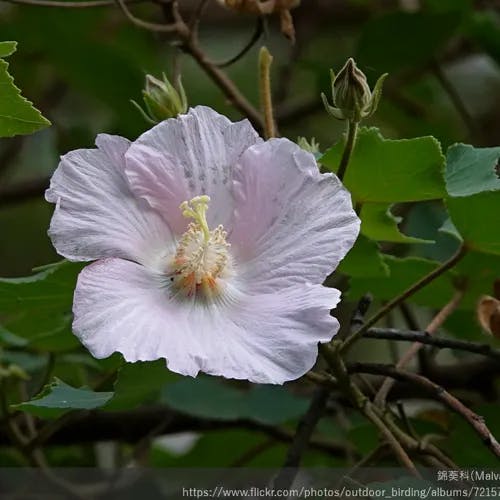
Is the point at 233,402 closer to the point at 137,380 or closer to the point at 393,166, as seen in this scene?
the point at 137,380

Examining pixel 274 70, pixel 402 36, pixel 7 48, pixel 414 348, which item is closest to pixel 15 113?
pixel 7 48

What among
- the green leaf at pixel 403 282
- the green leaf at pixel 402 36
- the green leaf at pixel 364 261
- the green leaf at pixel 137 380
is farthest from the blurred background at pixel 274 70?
the green leaf at pixel 137 380

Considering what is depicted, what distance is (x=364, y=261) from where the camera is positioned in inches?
31.4

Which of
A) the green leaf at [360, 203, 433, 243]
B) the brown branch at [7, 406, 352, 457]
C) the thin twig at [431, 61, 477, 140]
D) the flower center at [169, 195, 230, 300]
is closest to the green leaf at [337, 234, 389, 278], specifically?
the green leaf at [360, 203, 433, 243]

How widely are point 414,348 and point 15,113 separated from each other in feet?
1.26

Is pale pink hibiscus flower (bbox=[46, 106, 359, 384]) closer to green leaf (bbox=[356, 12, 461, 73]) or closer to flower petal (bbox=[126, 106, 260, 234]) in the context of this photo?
flower petal (bbox=[126, 106, 260, 234])

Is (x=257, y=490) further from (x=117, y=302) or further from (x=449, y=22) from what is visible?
(x=449, y=22)

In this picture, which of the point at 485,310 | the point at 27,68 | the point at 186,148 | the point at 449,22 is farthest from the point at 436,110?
the point at 186,148

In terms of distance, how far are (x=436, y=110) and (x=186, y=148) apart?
109 centimetres

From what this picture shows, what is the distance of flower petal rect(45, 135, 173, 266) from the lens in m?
0.67

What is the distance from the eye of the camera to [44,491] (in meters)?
1.05

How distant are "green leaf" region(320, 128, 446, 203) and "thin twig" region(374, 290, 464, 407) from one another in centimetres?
12

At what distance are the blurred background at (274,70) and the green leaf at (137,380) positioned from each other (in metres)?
0.39

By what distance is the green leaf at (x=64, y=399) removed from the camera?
A: 26.8 inches
